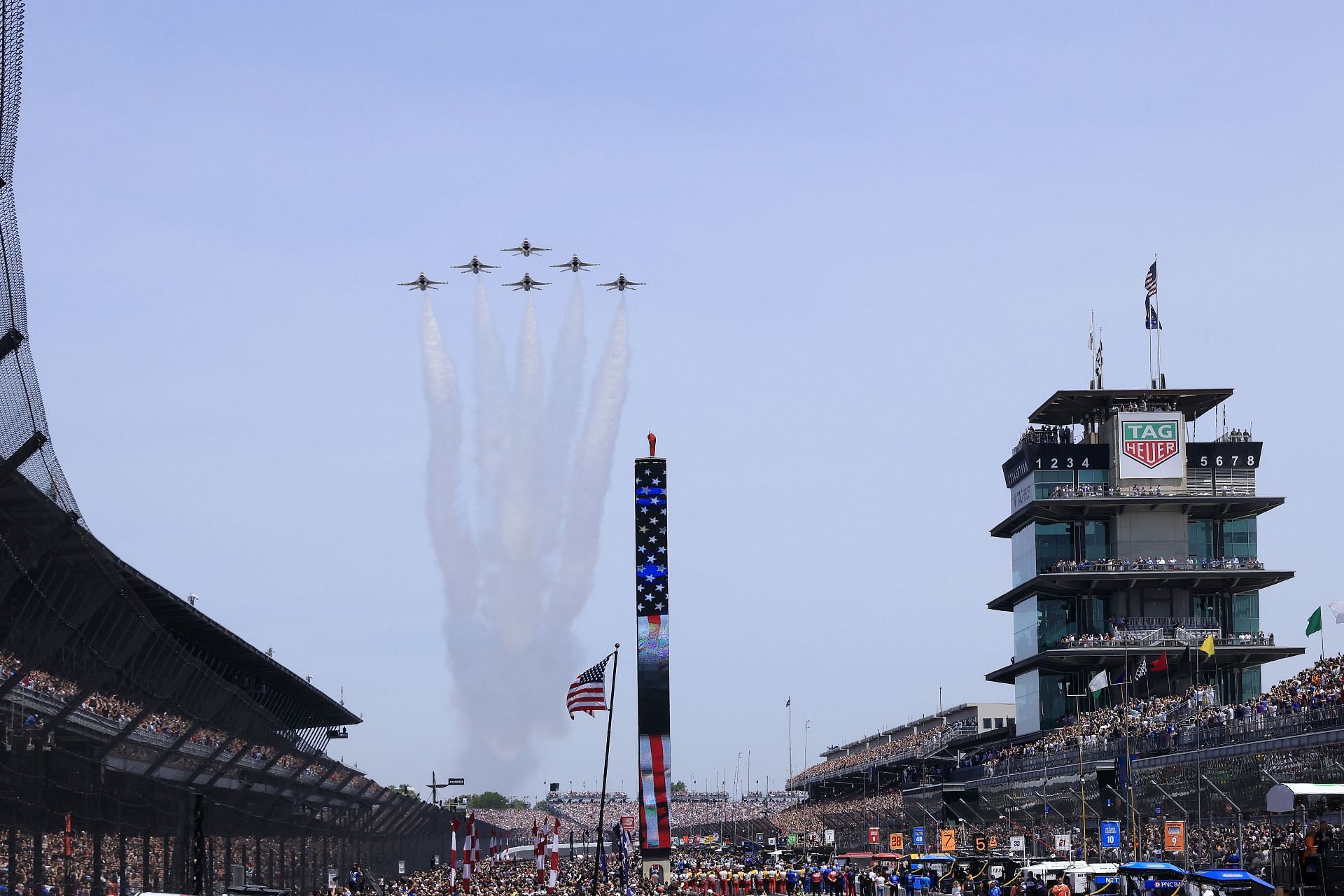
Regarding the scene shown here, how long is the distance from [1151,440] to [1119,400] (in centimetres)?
401

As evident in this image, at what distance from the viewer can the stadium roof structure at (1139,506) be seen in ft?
391

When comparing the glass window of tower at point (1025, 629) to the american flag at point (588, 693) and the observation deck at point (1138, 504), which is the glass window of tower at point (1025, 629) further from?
the american flag at point (588, 693)

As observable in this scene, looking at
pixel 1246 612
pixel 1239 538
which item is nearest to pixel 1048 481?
pixel 1239 538

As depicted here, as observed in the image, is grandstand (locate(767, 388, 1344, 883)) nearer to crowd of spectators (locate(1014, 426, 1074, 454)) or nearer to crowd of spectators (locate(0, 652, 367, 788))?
crowd of spectators (locate(1014, 426, 1074, 454))

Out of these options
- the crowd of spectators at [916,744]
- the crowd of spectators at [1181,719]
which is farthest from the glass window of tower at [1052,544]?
the crowd of spectators at [916,744]

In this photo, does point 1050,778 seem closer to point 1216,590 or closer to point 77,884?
point 1216,590

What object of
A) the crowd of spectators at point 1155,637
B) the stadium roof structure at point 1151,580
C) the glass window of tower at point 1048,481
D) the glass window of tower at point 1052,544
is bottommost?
the crowd of spectators at point 1155,637

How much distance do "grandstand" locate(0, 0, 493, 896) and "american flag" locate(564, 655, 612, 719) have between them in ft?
75.2

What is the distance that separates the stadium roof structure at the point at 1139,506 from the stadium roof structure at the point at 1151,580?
457 cm

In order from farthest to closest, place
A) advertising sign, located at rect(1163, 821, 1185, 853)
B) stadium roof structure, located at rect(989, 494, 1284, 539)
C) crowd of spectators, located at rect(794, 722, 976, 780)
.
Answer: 1. crowd of spectators, located at rect(794, 722, 976, 780)
2. stadium roof structure, located at rect(989, 494, 1284, 539)
3. advertising sign, located at rect(1163, 821, 1185, 853)

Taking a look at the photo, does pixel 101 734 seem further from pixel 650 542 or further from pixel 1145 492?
pixel 1145 492

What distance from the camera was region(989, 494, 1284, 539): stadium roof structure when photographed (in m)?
119

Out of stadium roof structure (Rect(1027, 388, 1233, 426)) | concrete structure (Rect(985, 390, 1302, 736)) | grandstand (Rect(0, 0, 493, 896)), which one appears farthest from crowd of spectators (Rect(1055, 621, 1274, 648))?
grandstand (Rect(0, 0, 493, 896))

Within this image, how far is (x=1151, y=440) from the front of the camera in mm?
120438
